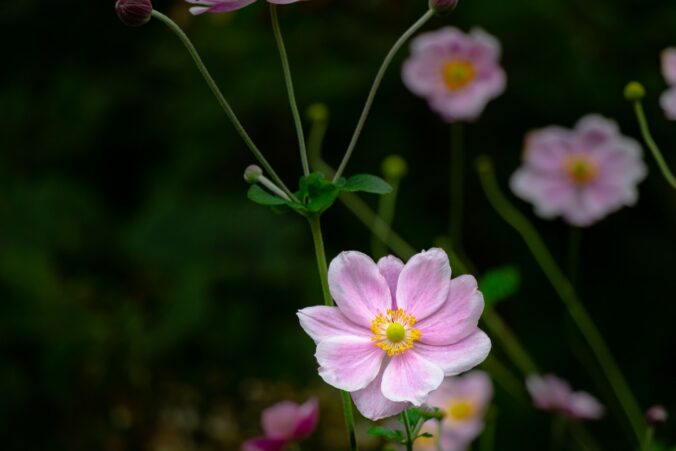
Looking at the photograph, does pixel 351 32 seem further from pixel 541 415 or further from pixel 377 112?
pixel 541 415

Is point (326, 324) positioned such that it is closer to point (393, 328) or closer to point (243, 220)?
point (393, 328)

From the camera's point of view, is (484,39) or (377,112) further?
(377,112)

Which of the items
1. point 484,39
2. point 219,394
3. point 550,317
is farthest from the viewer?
point 550,317

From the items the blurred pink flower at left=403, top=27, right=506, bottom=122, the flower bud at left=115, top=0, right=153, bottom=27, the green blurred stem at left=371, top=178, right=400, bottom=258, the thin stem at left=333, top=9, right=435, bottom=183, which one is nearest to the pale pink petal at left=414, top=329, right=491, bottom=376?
the thin stem at left=333, top=9, right=435, bottom=183

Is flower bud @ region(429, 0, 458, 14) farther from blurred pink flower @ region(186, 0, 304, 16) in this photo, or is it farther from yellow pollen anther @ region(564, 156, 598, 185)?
yellow pollen anther @ region(564, 156, 598, 185)

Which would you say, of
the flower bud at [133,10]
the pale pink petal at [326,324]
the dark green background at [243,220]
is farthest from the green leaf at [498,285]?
the dark green background at [243,220]

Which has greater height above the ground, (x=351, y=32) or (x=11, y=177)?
(x=351, y=32)

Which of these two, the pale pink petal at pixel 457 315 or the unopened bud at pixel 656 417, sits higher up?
the pale pink petal at pixel 457 315

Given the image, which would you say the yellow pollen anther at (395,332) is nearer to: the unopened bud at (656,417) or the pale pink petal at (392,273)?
the pale pink petal at (392,273)

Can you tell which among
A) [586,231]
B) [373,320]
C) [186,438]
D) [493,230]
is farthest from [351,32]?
[373,320]
